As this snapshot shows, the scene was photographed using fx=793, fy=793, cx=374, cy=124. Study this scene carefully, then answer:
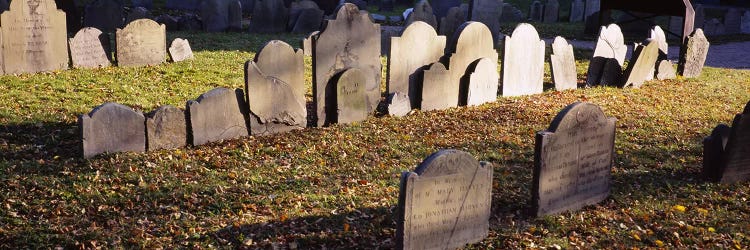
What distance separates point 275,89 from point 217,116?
0.86m

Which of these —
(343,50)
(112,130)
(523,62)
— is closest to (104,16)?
(343,50)

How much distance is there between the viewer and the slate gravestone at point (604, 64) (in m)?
13.7

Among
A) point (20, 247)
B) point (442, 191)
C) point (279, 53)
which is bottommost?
point (20, 247)

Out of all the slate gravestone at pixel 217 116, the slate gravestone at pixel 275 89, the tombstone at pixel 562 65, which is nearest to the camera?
the slate gravestone at pixel 217 116

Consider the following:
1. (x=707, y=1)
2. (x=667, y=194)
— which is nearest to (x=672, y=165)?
(x=667, y=194)

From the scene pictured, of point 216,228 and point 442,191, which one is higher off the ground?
point 442,191

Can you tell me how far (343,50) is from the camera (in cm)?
1004

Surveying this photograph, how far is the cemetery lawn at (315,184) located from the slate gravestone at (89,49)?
1454mm

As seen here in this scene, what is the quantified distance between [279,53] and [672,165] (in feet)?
15.4

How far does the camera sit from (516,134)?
10039 millimetres

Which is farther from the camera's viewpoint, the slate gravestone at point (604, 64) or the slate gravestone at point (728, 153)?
the slate gravestone at point (604, 64)

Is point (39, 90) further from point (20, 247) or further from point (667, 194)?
point (667, 194)

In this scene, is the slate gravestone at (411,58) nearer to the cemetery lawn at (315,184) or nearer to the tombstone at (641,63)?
the cemetery lawn at (315,184)

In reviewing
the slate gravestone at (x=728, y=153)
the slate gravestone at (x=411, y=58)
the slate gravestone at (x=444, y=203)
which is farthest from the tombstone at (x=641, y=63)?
the slate gravestone at (x=444, y=203)
